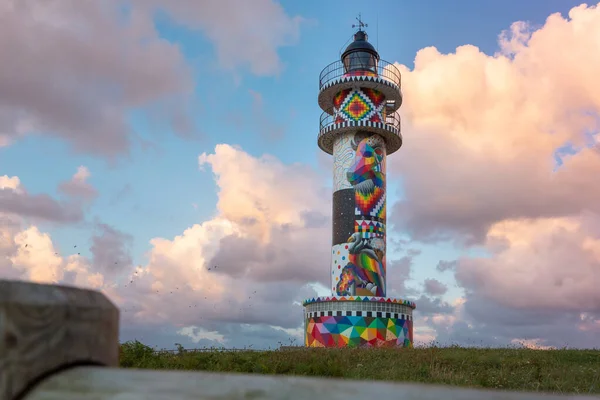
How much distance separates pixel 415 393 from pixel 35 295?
1230 mm

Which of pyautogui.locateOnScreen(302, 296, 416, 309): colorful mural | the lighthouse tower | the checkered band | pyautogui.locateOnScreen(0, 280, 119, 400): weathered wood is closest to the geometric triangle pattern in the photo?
the lighthouse tower

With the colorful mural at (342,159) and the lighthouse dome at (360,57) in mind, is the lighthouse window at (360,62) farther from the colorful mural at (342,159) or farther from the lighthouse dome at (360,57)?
the colorful mural at (342,159)

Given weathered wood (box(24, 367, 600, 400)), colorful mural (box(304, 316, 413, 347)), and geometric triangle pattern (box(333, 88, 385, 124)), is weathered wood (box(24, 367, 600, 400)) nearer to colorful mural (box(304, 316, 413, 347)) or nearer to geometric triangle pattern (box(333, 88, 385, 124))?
colorful mural (box(304, 316, 413, 347))

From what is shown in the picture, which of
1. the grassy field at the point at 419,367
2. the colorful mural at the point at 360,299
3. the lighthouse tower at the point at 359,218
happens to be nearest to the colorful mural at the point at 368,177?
the lighthouse tower at the point at 359,218

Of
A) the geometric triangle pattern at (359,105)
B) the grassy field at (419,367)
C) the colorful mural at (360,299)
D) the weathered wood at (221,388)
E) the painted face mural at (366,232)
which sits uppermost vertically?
the geometric triangle pattern at (359,105)

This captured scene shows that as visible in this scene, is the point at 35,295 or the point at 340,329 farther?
the point at 340,329

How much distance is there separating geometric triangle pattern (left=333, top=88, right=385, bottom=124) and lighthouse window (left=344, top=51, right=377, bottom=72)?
175 centimetres

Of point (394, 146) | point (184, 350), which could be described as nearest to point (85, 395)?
point (184, 350)

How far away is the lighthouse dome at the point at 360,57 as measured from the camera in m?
26.7

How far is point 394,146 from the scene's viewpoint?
2647cm

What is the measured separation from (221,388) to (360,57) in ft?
88.5

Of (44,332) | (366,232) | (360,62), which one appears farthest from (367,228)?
(44,332)

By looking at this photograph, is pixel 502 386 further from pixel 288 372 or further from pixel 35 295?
pixel 35 295

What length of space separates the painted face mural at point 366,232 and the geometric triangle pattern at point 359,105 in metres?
1.26
